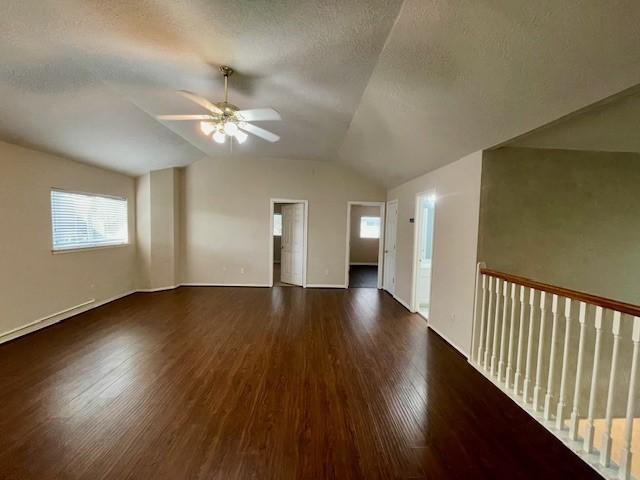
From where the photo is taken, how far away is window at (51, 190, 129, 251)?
4.08 m

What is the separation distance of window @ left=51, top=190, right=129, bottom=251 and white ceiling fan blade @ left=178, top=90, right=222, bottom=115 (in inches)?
120

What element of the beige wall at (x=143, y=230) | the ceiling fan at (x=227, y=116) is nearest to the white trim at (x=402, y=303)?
the ceiling fan at (x=227, y=116)

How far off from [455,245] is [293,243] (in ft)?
12.9

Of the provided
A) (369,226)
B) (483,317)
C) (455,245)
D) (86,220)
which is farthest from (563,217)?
(369,226)

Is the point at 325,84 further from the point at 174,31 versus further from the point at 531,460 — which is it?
the point at 531,460

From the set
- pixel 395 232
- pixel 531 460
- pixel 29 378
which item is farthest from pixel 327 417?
pixel 395 232

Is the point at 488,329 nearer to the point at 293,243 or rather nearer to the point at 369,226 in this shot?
the point at 293,243

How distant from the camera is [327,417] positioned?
215 centimetres

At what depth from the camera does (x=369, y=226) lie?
10523 mm

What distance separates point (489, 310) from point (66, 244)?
18.4 ft

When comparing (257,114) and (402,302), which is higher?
(257,114)

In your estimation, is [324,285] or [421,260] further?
[324,285]

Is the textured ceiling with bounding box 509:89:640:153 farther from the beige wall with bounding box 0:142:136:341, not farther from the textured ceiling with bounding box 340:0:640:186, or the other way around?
the beige wall with bounding box 0:142:136:341

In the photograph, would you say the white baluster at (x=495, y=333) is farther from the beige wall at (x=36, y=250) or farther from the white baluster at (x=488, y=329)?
the beige wall at (x=36, y=250)
